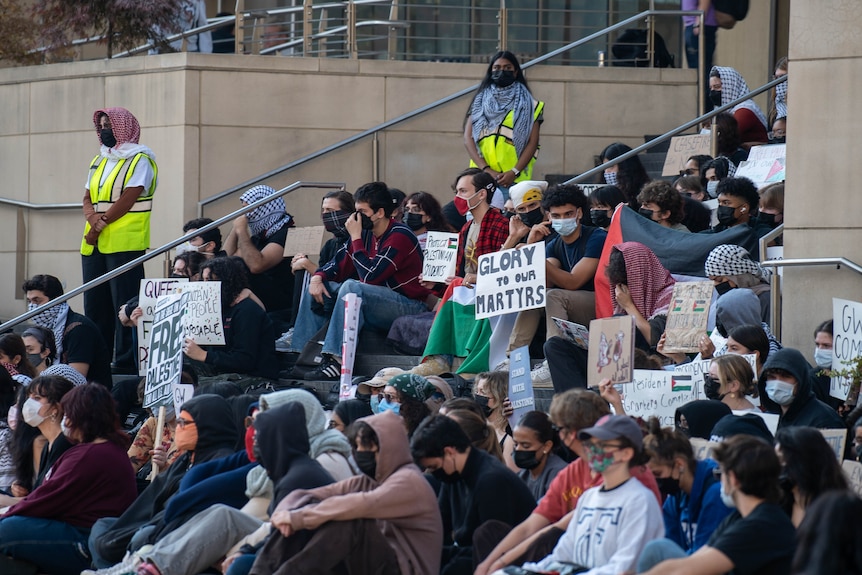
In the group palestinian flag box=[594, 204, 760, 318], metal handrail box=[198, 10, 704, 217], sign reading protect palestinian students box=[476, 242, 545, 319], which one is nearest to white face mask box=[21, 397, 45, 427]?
sign reading protect palestinian students box=[476, 242, 545, 319]

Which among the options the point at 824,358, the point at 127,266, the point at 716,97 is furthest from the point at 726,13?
the point at 824,358

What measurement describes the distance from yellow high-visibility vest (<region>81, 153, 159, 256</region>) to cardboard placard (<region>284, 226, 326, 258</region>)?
1325 mm

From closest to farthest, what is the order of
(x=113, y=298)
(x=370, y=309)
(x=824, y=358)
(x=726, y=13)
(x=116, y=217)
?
(x=824, y=358) → (x=370, y=309) → (x=113, y=298) → (x=116, y=217) → (x=726, y=13)

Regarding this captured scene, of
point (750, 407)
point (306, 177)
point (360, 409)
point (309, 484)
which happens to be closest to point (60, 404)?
point (360, 409)

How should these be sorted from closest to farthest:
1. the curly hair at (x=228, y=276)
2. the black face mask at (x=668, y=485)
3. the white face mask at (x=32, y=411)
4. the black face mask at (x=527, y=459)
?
A: 1. the black face mask at (x=668, y=485)
2. the black face mask at (x=527, y=459)
3. the white face mask at (x=32, y=411)
4. the curly hair at (x=228, y=276)

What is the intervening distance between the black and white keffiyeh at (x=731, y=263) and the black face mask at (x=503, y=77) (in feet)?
14.5

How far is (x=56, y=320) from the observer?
1447 cm

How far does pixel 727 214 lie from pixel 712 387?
328cm

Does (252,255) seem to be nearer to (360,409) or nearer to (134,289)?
(134,289)

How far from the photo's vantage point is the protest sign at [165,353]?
1223 centimetres

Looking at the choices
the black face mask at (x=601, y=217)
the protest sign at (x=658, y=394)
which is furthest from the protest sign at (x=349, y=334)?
the protest sign at (x=658, y=394)

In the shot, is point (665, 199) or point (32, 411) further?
point (665, 199)

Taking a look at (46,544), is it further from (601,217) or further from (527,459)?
(601,217)

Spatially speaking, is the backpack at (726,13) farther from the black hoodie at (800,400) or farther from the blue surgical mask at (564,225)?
the black hoodie at (800,400)
